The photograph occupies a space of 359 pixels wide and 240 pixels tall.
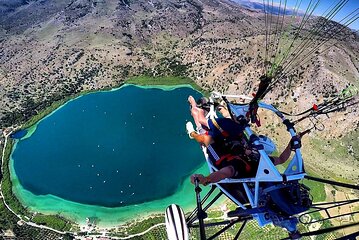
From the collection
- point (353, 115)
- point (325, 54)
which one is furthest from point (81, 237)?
point (325, 54)

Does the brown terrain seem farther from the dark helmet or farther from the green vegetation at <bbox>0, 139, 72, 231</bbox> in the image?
the dark helmet

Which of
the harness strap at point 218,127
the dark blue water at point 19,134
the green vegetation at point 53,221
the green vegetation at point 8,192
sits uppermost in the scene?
the harness strap at point 218,127

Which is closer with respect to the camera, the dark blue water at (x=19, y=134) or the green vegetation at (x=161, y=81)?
the dark blue water at (x=19, y=134)

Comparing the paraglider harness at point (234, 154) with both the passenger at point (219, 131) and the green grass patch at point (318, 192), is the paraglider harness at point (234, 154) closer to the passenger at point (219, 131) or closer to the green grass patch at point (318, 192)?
the passenger at point (219, 131)

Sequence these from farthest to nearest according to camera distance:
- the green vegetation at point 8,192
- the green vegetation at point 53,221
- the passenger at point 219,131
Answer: the green vegetation at point 8,192 → the green vegetation at point 53,221 → the passenger at point 219,131

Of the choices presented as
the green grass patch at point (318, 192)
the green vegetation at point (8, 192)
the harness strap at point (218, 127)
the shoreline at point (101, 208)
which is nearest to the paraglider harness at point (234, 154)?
the harness strap at point (218, 127)

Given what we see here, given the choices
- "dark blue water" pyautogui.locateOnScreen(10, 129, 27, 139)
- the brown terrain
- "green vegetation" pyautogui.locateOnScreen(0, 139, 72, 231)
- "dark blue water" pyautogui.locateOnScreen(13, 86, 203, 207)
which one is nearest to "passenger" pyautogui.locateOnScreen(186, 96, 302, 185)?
"dark blue water" pyautogui.locateOnScreen(13, 86, 203, 207)
